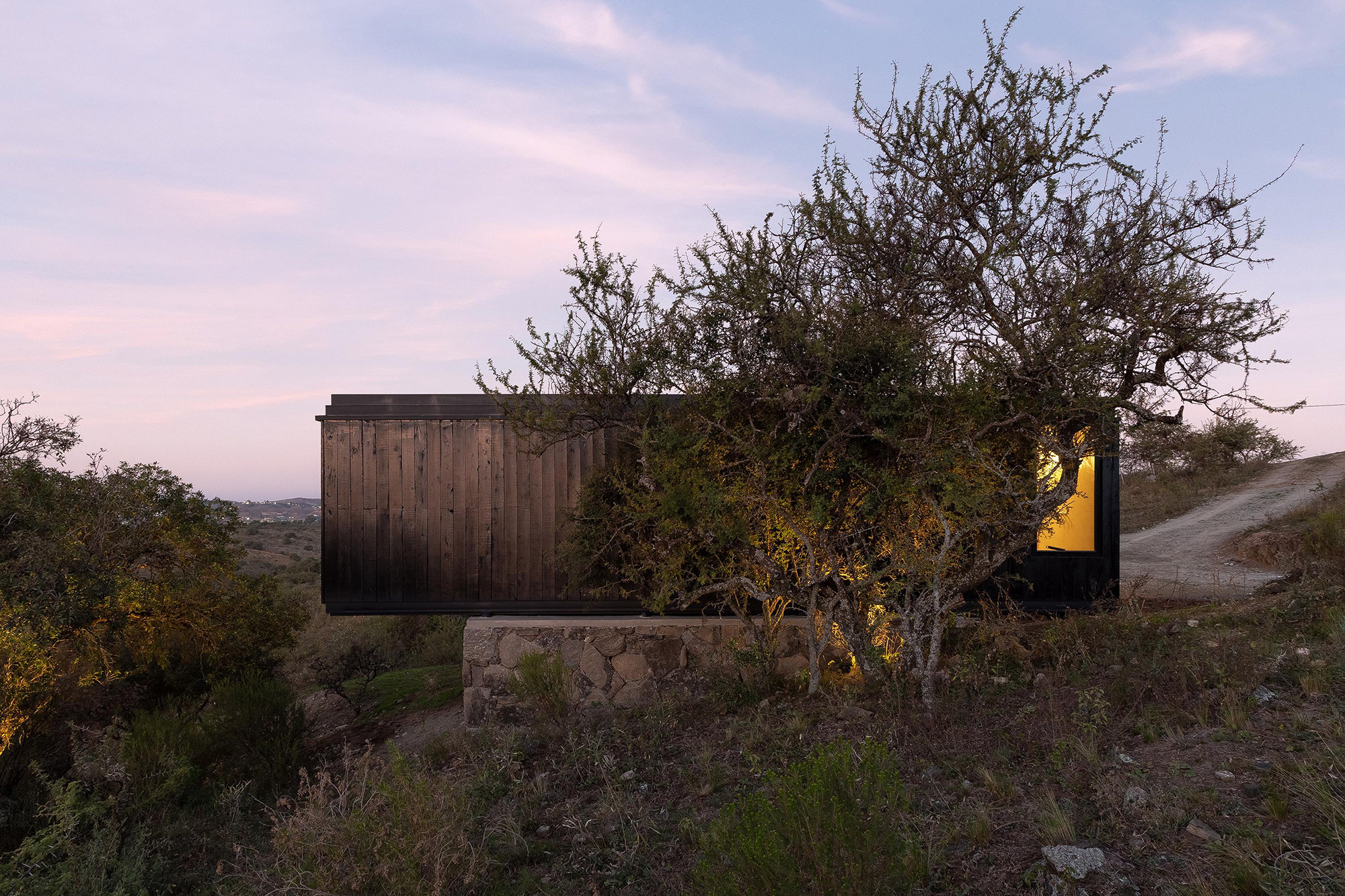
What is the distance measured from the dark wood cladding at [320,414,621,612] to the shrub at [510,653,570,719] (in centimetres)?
164

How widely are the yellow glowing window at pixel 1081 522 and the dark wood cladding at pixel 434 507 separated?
5876mm

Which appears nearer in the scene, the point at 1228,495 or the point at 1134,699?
the point at 1134,699

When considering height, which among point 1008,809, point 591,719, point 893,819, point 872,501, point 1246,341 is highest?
point 1246,341

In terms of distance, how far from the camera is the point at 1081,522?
353 inches

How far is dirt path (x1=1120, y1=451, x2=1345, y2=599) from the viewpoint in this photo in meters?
10.8

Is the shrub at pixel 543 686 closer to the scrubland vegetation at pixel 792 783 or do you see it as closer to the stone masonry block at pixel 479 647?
the scrubland vegetation at pixel 792 783

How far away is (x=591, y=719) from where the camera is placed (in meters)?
7.28

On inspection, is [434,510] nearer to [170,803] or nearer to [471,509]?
[471,509]

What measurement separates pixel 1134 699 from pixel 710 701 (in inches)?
139

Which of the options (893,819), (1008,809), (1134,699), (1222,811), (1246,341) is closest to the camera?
(893,819)

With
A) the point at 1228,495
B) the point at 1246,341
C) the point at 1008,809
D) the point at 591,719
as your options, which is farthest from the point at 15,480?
the point at 1228,495

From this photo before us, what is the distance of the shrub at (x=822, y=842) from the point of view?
2.68m

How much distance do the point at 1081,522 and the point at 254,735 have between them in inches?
372

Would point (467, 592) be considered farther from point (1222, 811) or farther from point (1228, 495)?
point (1228, 495)
